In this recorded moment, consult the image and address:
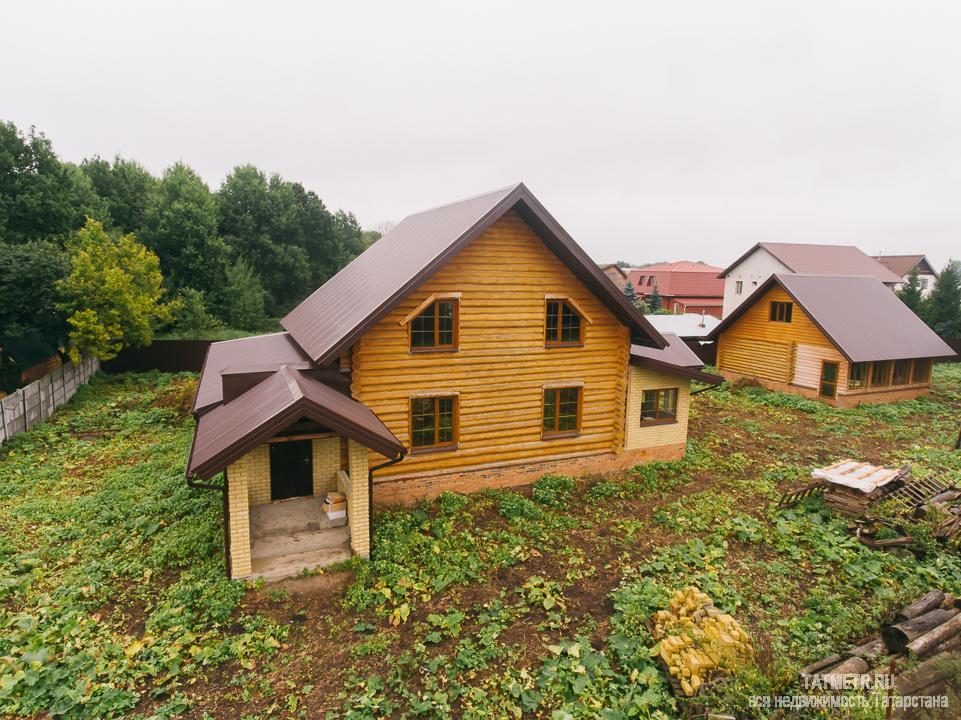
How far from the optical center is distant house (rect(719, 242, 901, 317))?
46.8 metres

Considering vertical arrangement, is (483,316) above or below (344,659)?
above

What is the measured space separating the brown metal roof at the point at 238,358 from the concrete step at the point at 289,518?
9.23 ft

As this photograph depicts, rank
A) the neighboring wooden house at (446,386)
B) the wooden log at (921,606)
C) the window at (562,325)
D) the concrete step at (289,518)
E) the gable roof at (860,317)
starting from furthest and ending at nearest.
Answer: the gable roof at (860,317) < the window at (562,325) < the concrete step at (289,518) < the neighboring wooden house at (446,386) < the wooden log at (921,606)

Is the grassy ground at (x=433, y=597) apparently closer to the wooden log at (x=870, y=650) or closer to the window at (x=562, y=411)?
the wooden log at (x=870, y=650)

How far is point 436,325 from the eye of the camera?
44.3ft

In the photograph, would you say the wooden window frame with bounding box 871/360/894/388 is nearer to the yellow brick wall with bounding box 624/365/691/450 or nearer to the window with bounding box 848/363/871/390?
the window with bounding box 848/363/871/390

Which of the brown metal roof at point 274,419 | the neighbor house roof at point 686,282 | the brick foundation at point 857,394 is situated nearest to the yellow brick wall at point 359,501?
the brown metal roof at point 274,419

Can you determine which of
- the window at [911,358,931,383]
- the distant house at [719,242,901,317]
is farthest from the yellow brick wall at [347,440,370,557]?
the distant house at [719,242,901,317]

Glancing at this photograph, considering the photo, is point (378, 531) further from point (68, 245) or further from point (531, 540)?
point (68, 245)

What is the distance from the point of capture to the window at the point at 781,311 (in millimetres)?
27312

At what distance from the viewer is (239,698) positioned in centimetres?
759

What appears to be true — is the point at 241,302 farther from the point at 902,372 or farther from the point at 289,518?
the point at 902,372

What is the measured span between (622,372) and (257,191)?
40909mm

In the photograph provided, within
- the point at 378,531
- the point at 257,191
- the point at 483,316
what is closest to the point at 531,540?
the point at 378,531
